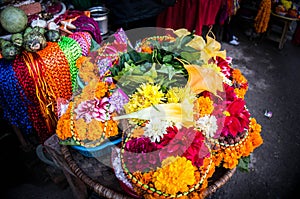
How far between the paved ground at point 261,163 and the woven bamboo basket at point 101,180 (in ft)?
2.22

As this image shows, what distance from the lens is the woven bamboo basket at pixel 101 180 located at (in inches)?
53.5

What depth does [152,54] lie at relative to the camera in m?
1.57

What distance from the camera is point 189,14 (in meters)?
3.49

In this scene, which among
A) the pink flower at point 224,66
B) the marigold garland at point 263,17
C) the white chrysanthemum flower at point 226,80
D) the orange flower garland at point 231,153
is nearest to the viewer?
the orange flower garland at point 231,153

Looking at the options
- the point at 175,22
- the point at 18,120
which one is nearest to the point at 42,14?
the point at 18,120

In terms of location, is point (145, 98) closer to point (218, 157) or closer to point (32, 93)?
point (218, 157)

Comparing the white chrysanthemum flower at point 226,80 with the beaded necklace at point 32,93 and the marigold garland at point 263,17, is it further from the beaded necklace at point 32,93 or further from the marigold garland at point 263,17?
the marigold garland at point 263,17

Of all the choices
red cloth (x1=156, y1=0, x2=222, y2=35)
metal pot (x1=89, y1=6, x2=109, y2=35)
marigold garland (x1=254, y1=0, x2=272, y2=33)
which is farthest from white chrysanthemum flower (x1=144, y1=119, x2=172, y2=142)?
marigold garland (x1=254, y1=0, x2=272, y2=33)

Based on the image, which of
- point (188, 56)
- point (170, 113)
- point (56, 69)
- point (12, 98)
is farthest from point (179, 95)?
point (12, 98)

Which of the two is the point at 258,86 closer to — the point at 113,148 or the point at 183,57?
the point at 183,57

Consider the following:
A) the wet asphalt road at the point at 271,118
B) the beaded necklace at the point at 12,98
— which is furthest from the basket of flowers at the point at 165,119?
the wet asphalt road at the point at 271,118

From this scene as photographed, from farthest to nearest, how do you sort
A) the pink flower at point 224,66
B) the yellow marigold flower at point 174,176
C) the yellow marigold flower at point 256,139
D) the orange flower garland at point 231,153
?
1. the pink flower at point 224,66
2. the yellow marigold flower at point 256,139
3. the orange flower garland at point 231,153
4. the yellow marigold flower at point 174,176

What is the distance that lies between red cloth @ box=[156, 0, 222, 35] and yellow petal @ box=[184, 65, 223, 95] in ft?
7.39

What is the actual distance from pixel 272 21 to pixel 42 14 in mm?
4246
